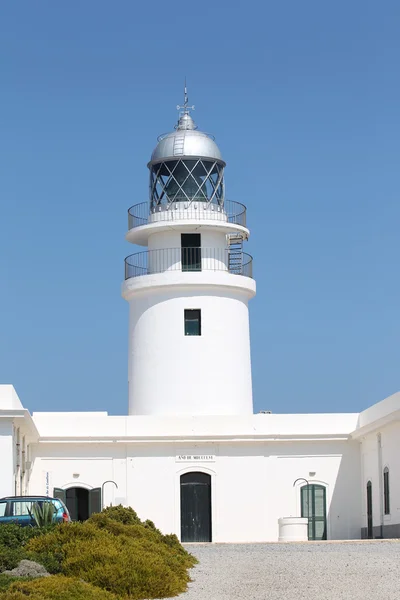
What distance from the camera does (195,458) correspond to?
1395 inches

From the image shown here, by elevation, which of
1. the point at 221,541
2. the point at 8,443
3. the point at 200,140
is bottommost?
the point at 221,541

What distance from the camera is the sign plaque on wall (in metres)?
35.4

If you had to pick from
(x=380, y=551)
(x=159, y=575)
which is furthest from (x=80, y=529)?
(x=380, y=551)

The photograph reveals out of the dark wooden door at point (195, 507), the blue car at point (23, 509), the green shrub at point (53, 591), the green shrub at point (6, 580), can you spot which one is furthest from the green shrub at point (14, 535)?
the dark wooden door at point (195, 507)

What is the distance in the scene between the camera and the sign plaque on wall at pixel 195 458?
116 ft

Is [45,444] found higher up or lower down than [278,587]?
higher up

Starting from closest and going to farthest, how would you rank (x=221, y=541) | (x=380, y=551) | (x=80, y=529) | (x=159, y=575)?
1. (x=159, y=575)
2. (x=80, y=529)
3. (x=380, y=551)
4. (x=221, y=541)

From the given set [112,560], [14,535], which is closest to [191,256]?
[14,535]

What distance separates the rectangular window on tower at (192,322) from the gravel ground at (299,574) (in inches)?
477

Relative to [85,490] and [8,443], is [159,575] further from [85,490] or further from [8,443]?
[85,490]

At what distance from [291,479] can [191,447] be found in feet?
10.4

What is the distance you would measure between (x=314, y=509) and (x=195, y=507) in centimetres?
357

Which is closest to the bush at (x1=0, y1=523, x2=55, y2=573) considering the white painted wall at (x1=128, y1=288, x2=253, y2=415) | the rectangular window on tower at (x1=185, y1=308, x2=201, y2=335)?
the white painted wall at (x1=128, y1=288, x2=253, y2=415)

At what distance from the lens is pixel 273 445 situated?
35750 millimetres
